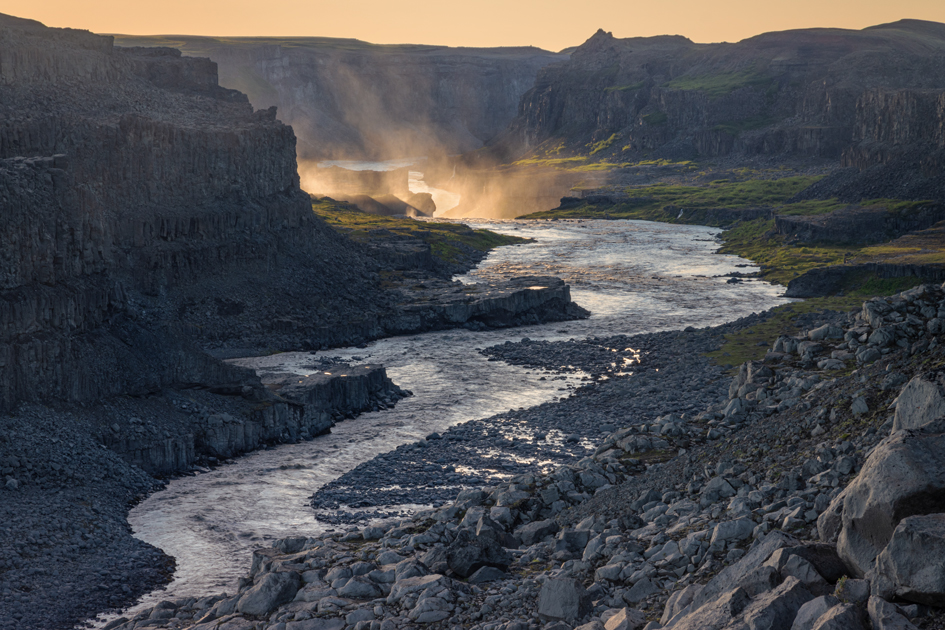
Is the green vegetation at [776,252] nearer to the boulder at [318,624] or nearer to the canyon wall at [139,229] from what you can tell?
the canyon wall at [139,229]

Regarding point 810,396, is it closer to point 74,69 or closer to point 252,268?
point 252,268

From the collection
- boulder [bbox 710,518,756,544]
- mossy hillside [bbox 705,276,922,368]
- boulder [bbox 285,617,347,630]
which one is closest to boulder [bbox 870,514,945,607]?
boulder [bbox 710,518,756,544]

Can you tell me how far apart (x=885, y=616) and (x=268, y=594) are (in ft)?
51.8

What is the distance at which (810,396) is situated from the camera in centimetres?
2905

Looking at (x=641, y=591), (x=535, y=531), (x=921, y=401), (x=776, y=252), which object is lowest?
(x=535, y=531)

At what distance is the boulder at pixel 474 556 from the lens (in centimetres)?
2355

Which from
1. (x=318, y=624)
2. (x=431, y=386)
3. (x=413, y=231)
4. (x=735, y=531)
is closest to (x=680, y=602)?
(x=735, y=531)

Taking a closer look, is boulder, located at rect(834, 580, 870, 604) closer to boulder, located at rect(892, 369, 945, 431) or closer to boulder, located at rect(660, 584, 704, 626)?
boulder, located at rect(660, 584, 704, 626)

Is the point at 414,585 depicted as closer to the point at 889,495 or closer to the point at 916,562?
the point at 889,495

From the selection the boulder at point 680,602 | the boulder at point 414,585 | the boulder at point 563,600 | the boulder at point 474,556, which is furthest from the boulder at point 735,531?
the boulder at point 414,585

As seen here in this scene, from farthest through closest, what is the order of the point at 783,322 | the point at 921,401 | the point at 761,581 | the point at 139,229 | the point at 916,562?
the point at 139,229
the point at 783,322
the point at 921,401
the point at 761,581
the point at 916,562

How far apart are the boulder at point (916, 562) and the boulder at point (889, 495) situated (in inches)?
31.2

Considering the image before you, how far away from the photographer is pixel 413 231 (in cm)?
15312

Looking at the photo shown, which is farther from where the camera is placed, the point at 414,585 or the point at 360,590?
the point at 360,590
